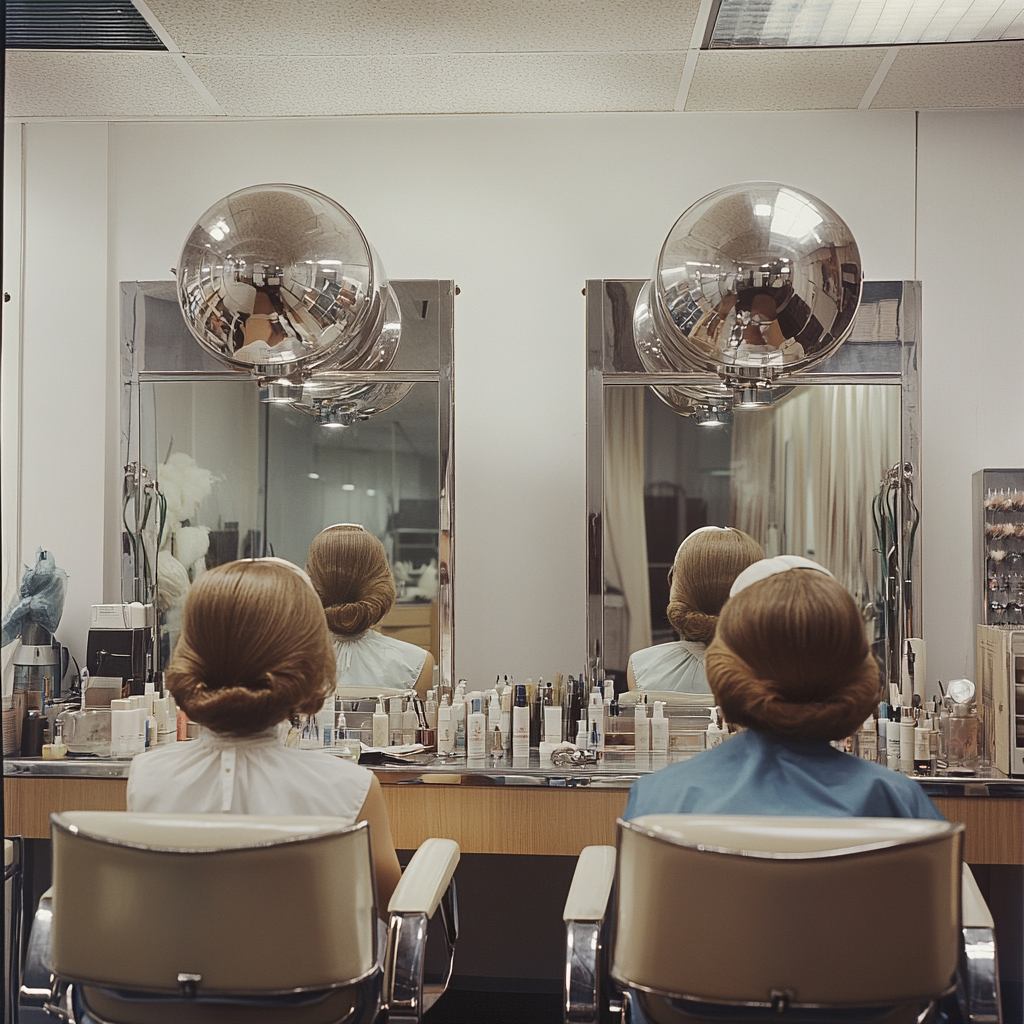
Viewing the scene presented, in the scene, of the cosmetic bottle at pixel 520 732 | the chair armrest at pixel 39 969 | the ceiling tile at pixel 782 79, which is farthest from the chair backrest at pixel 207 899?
the ceiling tile at pixel 782 79

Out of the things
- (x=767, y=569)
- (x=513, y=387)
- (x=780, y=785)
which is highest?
(x=513, y=387)

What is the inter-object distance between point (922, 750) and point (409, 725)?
124cm

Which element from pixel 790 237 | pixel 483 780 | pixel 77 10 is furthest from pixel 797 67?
pixel 483 780

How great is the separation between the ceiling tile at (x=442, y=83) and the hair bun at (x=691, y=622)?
4.38 feet

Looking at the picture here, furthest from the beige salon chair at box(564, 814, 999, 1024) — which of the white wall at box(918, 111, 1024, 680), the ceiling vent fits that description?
the ceiling vent

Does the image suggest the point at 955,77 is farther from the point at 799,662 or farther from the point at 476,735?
the point at 476,735

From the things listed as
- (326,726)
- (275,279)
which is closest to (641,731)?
(326,726)

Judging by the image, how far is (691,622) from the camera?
2.57 meters

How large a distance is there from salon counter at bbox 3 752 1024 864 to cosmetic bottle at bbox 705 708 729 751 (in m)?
0.22

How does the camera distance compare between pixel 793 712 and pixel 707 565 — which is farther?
pixel 707 565

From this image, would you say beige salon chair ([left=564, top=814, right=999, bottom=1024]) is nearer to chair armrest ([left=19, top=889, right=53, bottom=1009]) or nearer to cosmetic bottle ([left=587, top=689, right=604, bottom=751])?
chair armrest ([left=19, top=889, right=53, bottom=1009])

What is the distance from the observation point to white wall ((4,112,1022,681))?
2.67 metres

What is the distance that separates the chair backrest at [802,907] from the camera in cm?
122

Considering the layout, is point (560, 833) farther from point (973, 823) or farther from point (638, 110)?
point (638, 110)
